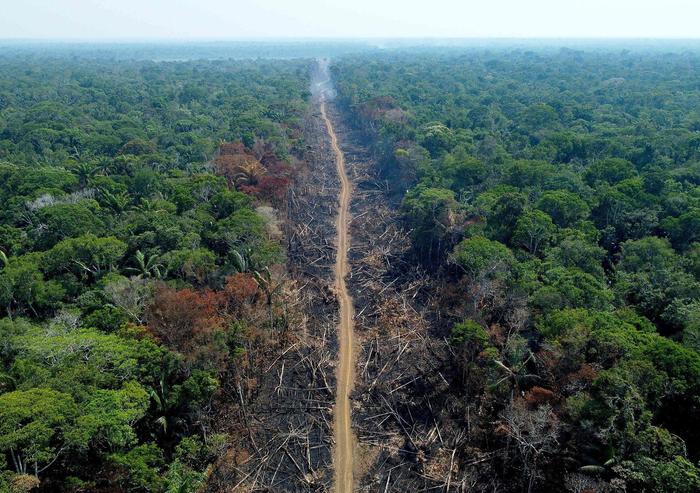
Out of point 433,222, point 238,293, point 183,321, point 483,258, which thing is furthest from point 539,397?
point 433,222

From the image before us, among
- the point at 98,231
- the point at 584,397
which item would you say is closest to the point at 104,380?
the point at 98,231

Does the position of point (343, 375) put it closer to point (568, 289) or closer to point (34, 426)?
point (568, 289)

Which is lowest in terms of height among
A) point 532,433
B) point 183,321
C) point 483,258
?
point 532,433

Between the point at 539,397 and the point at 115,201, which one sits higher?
the point at 115,201

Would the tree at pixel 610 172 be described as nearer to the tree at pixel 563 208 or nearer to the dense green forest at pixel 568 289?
the dense green forest at pixel 568 289

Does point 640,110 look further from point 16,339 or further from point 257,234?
point 16,339

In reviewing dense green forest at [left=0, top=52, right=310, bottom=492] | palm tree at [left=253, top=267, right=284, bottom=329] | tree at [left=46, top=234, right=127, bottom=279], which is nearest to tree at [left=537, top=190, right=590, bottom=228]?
dense green forest at [left=0, top=52, right=310, bottom=492]
